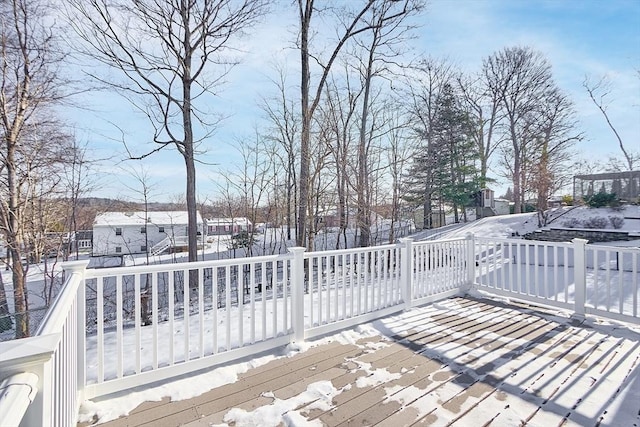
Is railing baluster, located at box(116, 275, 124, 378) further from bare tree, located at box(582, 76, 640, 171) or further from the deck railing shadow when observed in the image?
bare tree, located at box(582, 76, 640, 171)

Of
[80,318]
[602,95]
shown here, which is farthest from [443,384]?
[602,95]

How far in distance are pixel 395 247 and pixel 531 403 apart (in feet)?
7.11

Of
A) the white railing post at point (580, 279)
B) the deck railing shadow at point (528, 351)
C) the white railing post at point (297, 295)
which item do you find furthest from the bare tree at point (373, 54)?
the white railing post at point (297, 295)

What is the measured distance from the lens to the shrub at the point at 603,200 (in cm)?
1181

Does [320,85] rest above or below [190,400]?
above

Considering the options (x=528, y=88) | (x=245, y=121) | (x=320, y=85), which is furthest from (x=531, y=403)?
(x=528, y=88)

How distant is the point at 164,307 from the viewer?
812 centimetres

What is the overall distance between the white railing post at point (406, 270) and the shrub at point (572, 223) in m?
10.6

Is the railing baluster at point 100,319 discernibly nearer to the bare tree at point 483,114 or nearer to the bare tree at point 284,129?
the bare tree at point 284,129

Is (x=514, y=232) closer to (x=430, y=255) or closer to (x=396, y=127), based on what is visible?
(x=396, y=127)

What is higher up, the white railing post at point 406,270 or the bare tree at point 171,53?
the bare tree at point 171,53

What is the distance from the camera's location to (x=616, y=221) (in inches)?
421

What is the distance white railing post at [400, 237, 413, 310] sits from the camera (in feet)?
13.4

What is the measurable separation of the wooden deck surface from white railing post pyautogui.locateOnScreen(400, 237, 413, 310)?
68 cm
